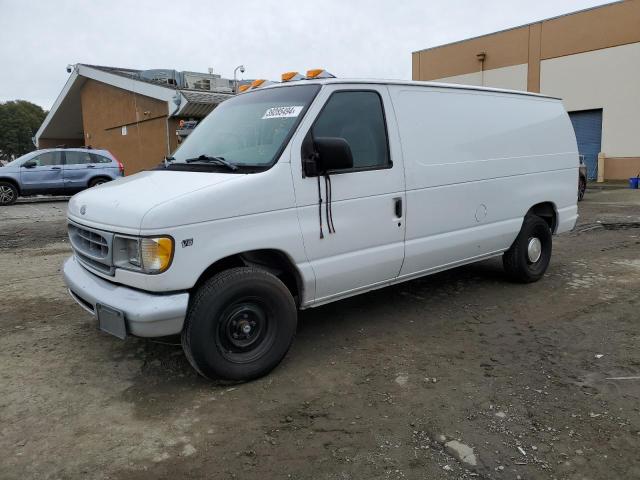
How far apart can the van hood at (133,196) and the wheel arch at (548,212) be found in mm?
3862

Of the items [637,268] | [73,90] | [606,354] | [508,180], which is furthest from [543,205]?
[73,90]

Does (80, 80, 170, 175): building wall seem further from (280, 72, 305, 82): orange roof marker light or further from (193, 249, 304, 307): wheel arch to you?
(193, 249, 304, 307): wheel arch

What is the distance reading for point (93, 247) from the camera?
3.74 meters

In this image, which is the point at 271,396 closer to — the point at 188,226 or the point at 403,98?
the point at 188,226

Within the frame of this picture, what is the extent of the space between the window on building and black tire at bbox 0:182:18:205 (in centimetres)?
1473

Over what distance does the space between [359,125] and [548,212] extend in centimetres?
306

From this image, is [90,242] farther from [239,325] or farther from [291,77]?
[291,77]

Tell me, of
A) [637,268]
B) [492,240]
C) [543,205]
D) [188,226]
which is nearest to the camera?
[188,226]

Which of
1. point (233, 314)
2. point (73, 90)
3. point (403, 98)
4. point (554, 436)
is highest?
point (73, 90)

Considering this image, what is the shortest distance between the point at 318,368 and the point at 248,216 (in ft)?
4.06

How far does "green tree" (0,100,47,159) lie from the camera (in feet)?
206

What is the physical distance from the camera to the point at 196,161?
4051 millimetres

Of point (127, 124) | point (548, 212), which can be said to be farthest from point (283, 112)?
point (127, 124)

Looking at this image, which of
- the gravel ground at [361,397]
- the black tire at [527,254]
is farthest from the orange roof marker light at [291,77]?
the black tire at [527,254]
